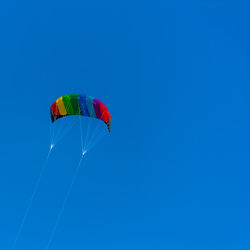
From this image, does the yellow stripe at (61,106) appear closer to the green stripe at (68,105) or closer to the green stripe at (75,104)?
the green stripe at (68,105)

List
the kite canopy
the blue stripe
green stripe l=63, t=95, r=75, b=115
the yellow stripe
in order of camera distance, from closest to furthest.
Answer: the kite canopy → the blue stripe → green stripe l=63, t=95, r=75, b=115 → the yellow stripe

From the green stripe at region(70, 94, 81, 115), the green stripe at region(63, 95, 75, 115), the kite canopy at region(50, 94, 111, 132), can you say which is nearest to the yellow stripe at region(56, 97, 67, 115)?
the kite canopy at region(50, 94, 111, 132)

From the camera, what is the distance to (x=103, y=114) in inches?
828

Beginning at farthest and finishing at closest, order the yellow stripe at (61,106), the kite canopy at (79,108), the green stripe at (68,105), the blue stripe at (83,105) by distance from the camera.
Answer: the yellow stripe at (61,106) → the green stripe at (68,105) → the blue stripe at (83,105) → the kite canopy at (79,108)

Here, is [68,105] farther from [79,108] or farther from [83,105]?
[83,105]

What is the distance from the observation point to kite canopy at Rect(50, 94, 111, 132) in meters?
21.2

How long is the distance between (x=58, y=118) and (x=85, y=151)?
4776mm

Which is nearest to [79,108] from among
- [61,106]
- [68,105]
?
[68,105]

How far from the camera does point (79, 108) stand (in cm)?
2206

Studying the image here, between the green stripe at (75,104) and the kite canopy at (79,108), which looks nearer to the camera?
the kite canopy at (79,108)

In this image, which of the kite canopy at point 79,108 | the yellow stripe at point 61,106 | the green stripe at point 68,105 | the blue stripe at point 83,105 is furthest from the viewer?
the yellow stripe at point 61,106

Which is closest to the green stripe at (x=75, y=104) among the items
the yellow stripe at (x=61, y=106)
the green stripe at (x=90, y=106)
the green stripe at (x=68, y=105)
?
the green stripe at (x=68, y=105)

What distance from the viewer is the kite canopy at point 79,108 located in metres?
21.2

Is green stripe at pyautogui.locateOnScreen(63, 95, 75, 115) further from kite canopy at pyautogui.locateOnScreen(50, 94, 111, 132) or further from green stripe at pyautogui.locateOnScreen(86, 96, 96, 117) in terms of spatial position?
green stripe at pyautogui.locateOnScreen(86, 96, 96, 117)
